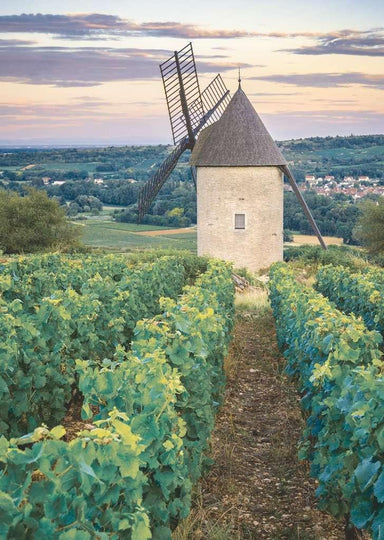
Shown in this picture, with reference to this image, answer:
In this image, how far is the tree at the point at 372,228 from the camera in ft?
140

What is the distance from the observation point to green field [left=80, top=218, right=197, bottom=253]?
39.1 m

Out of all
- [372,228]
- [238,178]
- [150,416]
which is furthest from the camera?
[372,228]

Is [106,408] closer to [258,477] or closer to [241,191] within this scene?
[258,477]

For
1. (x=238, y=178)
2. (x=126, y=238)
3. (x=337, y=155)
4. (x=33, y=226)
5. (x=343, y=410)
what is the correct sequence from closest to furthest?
(x=343, y=410)
(x=238, y=178)
(x=33, y=226)
(x=126, y=238)
(x=337, y=155)

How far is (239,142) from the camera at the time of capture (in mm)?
24844

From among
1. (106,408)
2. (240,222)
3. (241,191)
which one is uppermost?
(106,408)

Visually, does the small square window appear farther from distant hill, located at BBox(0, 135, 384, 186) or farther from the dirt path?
distant hill, located at BBox(0, 135, 384, 186)

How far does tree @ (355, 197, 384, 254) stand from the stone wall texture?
19018 mm

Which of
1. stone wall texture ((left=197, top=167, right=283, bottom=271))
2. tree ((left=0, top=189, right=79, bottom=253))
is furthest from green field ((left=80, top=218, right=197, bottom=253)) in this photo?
stone wall texture ((left=197, top=167, right=283, bottom=271))

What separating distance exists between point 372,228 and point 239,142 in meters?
20.9

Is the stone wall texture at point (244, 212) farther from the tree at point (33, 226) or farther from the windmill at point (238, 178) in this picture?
the tree at point (33, 226)

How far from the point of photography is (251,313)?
16.3m

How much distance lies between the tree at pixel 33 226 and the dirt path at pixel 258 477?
26.1 meters

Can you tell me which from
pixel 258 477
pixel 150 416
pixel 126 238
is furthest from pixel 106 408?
pixel 126 238
